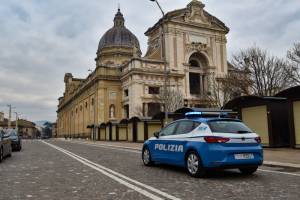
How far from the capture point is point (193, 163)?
30.2 feet

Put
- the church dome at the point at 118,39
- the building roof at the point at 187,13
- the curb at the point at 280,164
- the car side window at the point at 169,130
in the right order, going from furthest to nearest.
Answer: the church dome at the point at 118,39
the building roof at the point at 187,13
the curb at the point at 280,164
the car side window at the point at 169,130

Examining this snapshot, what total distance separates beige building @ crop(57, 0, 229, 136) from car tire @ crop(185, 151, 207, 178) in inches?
1934

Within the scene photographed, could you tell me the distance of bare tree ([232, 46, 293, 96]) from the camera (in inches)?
1352

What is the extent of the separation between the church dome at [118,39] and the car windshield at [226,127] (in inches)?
2955

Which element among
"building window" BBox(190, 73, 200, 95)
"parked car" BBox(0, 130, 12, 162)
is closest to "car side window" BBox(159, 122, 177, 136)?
"parked car" BBox(0, 130, 12, 162)

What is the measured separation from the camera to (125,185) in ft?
25.8

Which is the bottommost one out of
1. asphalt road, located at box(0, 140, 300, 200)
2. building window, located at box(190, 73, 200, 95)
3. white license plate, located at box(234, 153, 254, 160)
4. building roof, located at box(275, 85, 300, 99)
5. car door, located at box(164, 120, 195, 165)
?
asphalt road, located at box(0, 140, 300, 200)

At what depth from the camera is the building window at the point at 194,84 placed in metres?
66.9

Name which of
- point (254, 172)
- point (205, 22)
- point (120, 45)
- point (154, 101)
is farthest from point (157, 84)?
point (254, 172)

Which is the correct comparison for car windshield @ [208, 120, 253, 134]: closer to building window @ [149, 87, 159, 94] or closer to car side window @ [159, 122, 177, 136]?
car side window @ [159, 122, 177, 136]

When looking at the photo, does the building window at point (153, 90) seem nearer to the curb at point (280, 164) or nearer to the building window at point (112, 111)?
the building window at point (112, 111)

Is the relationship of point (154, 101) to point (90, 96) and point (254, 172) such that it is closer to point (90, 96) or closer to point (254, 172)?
point (90, 96)

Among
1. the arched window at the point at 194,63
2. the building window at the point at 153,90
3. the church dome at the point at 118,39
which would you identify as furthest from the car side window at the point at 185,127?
the church dome at the point at 118,39

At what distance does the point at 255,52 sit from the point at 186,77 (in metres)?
29.0
